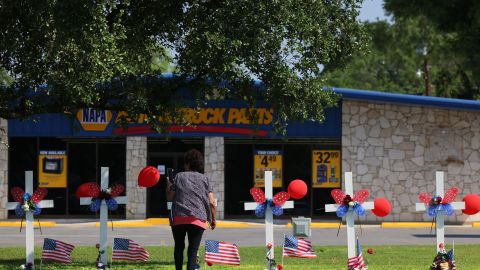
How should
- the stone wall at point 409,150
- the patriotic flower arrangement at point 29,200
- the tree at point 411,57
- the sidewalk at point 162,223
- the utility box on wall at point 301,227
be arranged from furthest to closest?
the tree at point 411,57
the stone wall at point 409,150
the sidewalk at point 162,223
the utility box on wall at point 301,227
the patriotic flower arrangement at point 29,200

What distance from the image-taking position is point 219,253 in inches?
461

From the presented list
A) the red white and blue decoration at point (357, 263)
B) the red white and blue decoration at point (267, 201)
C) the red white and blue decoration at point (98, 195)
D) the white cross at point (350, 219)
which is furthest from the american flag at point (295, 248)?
the red white and blue decoration at point (98, 195)

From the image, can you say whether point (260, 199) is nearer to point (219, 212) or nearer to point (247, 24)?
point (247, 24)

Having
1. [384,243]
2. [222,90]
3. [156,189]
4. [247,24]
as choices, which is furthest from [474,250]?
[156,189]

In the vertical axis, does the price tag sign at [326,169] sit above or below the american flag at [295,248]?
above

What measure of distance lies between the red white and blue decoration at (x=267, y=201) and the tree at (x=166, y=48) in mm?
2110

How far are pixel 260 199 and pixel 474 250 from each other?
8.38 metres

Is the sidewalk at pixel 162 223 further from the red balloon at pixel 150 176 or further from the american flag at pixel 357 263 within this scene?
the american flag at pixel 357 263

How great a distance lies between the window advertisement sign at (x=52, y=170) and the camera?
1144 inches

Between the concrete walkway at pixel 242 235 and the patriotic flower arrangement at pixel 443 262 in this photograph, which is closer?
the patriotic flower arrangement at pixel 443 262

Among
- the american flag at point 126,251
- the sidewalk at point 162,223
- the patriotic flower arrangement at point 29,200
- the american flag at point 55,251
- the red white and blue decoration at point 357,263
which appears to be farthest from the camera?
the sidewalk at point 162,223

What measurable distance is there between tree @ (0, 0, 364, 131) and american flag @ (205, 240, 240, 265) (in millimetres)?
2616

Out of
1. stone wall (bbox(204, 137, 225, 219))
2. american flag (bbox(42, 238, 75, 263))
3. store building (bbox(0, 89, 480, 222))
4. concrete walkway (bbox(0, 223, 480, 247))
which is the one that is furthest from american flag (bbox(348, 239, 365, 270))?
stone wall (bbox(204, 137, 225, 219))

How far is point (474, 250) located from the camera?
1869cm
